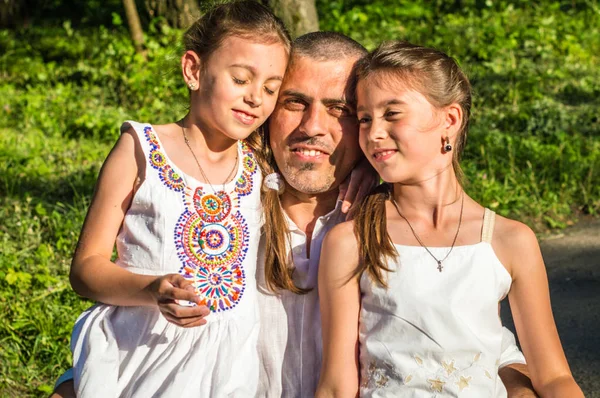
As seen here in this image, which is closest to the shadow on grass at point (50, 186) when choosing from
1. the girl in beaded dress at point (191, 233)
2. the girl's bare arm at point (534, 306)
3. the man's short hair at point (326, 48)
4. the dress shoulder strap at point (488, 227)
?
the girl in beaded dress at point (191, 233)

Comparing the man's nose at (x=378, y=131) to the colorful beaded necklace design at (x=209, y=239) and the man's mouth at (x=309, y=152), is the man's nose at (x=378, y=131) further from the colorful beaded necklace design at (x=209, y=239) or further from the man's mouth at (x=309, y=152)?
the colorful beaded necklace design at (x=209, y=239)

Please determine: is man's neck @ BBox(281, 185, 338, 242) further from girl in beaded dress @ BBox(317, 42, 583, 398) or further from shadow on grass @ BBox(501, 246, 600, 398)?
shadow on grass @ BBox(501, 246, 600, 398)

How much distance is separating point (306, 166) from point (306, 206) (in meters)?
0.21

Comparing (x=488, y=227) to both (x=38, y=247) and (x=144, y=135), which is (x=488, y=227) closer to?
(x=144, y=135)

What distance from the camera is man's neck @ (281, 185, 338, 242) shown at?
300cm

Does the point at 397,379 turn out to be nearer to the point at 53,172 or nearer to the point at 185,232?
the point at 185,232

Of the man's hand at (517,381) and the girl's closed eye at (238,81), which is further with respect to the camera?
the girl's closed eye at (238,81)

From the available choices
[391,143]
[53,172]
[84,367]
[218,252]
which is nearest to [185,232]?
[218,252]

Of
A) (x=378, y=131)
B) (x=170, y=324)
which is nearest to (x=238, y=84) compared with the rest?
(x=378, y=131)

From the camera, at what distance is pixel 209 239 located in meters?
2.78

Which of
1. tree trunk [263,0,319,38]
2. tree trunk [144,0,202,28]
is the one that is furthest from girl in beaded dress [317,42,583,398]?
tree trunk [144,0,202,28]

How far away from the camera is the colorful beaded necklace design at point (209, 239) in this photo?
2.74 metres

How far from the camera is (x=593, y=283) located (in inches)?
183

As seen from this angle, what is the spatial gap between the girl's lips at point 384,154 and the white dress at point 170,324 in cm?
53
